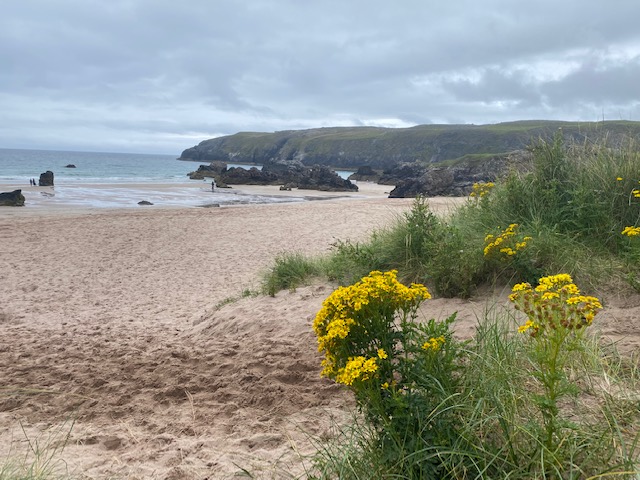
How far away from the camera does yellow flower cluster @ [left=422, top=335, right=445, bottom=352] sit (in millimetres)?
2604

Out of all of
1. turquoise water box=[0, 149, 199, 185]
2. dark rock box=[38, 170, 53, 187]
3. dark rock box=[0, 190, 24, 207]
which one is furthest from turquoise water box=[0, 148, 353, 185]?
dark rock box=[0, 190, 24, 207]

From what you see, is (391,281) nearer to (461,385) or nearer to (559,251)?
(461,385)

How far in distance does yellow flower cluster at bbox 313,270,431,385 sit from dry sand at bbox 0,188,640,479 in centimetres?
78

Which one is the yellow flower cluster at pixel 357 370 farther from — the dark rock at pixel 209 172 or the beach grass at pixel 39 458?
the dark rock at pixel 209 172

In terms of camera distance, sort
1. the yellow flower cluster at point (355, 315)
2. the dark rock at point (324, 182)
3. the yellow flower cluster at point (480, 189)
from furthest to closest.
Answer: the dark rock at point (324, 182)
the yellow flower cluster at point (480, 189)
the yellow flower cluster at point (355, 315)

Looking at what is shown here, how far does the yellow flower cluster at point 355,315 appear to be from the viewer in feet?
8.50

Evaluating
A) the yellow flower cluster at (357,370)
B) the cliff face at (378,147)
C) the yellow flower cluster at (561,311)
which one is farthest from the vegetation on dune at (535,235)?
the cliff face at (378,147)

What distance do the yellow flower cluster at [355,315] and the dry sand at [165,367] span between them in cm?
78

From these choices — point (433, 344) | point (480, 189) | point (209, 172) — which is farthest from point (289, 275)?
point (209, 172)

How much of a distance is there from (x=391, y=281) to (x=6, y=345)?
5151 mm

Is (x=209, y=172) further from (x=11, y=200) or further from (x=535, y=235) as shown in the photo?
(x=535, y=235)

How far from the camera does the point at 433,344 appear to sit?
2607 millimetres

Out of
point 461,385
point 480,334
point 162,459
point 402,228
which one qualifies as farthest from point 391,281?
point 402,228

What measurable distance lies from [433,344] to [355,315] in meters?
0.41
